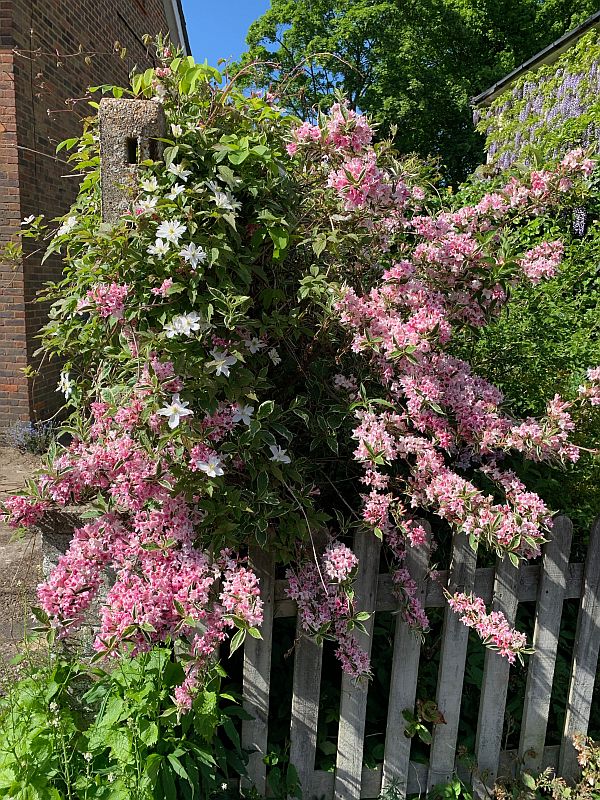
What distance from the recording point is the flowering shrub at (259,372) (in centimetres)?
159

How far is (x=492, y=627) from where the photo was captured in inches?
67.6

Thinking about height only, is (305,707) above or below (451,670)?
below

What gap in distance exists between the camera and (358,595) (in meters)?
1.97

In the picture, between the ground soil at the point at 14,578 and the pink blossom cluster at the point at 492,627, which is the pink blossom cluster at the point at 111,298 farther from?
the pink blossom cluster at the point at 492,627

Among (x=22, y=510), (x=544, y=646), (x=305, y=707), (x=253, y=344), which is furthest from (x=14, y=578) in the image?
(x=544, y=646)

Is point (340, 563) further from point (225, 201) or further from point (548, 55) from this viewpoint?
point (548, 55)

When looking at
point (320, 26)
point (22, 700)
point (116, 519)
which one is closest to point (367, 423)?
point (116, 519)

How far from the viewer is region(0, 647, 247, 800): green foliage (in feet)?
5.46

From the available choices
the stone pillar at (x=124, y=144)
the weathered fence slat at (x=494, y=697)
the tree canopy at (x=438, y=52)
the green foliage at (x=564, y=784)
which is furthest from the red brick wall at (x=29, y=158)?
the tree canopy at (x=438, y=52)

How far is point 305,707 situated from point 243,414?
1048mm

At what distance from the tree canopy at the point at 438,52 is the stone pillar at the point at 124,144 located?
753 inches

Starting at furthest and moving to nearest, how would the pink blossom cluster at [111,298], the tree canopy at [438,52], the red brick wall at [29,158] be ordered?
the tree canopy at [438,52], the red brick wall at [29,158], the pink blossom cluster at [111,298]

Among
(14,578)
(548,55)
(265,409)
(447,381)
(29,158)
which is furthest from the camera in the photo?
(548,55)

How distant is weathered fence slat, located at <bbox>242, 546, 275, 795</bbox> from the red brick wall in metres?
4.62
